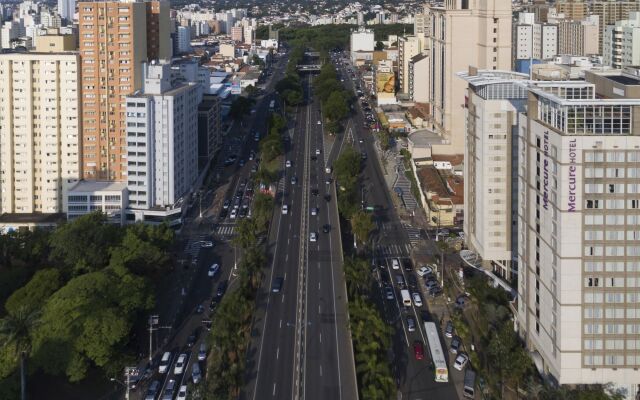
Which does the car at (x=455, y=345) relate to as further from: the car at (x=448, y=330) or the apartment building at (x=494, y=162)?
the apartment building at (x=494, y=162)

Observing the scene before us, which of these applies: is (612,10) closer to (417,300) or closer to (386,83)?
(386,83)

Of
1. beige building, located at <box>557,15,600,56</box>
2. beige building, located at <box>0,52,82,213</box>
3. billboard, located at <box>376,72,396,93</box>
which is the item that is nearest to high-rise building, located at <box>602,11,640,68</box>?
beige building, located at <box>557,15,600,56</box>

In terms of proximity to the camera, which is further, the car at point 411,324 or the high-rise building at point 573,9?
the high-rise building at point 573,9

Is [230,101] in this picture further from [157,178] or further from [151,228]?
[151,228]

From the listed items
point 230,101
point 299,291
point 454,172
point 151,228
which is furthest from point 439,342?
point 230,101

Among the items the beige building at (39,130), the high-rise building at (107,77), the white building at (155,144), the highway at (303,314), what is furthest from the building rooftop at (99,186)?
the highway at (303,314)

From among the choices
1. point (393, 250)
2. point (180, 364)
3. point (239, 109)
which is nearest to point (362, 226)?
point (393, 250)
